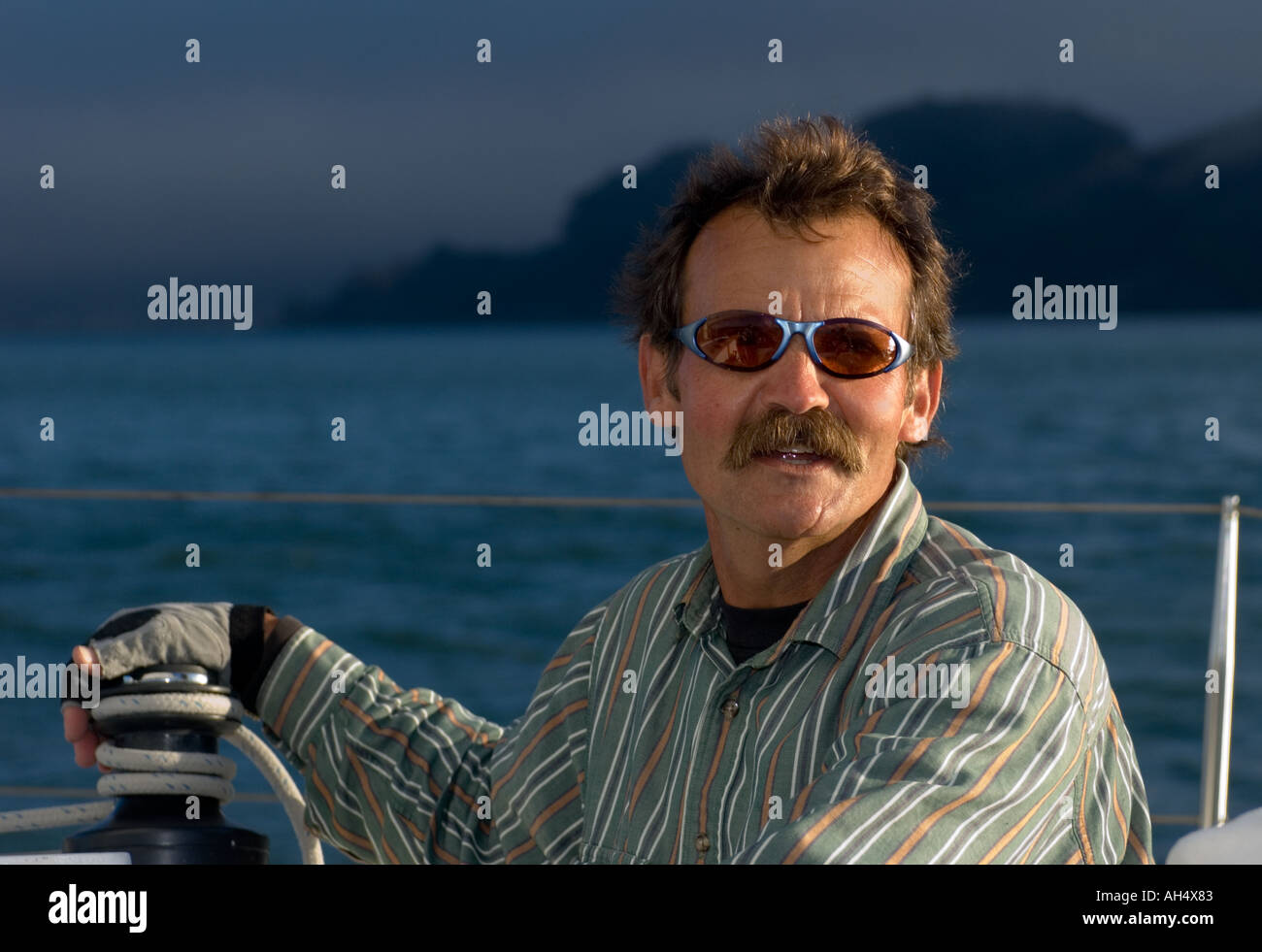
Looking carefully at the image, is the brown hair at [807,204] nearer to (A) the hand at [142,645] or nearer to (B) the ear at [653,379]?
(B) the ear at [653,379]

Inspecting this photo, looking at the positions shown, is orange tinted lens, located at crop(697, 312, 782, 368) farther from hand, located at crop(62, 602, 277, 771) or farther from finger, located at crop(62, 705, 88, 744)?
finger, located at crop(62, 705, 88, 744)

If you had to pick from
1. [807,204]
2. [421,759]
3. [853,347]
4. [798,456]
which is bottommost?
[421,759]

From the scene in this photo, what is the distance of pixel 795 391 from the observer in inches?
62.1

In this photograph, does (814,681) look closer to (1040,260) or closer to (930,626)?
(930,626)

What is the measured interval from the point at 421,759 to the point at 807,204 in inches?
31.1

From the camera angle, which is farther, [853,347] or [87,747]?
[87,747]

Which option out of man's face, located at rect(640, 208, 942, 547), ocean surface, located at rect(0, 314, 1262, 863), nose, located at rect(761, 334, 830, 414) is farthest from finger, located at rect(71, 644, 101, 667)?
ocean surface, located at rect(0, 314, 1262, 863)

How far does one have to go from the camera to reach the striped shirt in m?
1.26

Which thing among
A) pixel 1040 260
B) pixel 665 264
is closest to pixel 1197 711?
pixel 665 264

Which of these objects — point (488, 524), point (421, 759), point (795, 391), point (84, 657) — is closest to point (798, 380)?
point (795, 391)

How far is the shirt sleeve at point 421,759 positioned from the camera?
1.79 metres

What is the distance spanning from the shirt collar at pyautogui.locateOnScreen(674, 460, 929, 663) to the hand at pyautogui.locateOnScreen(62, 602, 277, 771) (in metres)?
0.66

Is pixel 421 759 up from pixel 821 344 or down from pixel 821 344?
down

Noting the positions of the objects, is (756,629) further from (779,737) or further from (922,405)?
(922,405)
